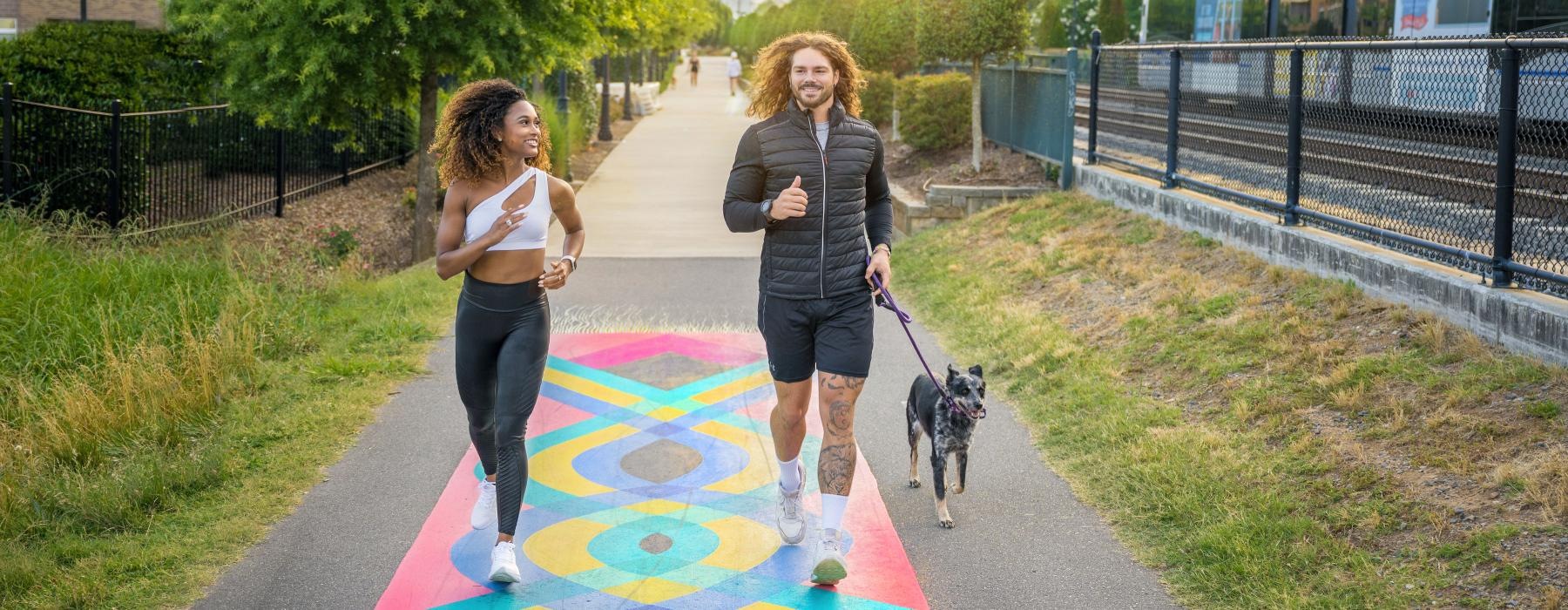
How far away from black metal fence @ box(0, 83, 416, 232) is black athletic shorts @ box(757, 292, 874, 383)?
28.2 ft

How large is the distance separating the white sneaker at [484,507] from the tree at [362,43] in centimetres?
757

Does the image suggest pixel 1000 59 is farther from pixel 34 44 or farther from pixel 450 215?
pixel 450 215

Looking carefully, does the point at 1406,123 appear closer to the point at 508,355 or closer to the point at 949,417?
the point at 949,417

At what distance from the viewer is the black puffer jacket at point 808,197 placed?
4934 millimetres

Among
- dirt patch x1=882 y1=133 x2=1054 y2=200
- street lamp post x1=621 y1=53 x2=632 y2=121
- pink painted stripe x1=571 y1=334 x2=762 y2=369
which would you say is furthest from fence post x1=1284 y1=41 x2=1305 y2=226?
street lamp post x1=621 y1=53 x2=632 y2=121

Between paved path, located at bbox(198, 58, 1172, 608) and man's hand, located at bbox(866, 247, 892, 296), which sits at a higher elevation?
man's hand, located at bbox(866, 247, 892, 296)

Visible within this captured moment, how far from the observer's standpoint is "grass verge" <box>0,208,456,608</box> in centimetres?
522

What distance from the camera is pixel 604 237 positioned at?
15141 millimetres

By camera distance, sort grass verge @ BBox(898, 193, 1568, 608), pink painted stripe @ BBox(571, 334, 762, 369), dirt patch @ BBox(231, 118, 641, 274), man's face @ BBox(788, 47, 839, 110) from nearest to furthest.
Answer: grass verge @ BBox(898, 193, 1568, 608), man's face @ BBox(788, 47, 839, 110), pink painted stripe @ BBox(571, 334, 762, 369), dirt patch @ BBox(231, 118, 641, 274)

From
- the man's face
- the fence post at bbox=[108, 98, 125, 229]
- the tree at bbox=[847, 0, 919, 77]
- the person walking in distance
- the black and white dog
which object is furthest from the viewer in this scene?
the person walking in distance

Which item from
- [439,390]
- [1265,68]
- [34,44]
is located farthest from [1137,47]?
[34,44]

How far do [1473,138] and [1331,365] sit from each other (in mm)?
1440

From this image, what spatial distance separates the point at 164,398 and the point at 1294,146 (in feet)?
22.7

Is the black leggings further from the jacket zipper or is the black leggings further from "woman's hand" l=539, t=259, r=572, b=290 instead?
the jacket zipper
